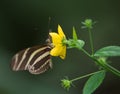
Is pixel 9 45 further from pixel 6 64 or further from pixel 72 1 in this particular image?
pixel 72 1

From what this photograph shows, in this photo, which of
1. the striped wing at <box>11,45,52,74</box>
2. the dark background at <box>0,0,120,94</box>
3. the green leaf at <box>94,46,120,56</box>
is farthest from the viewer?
the dark background at <box>0,0,120,94</box>

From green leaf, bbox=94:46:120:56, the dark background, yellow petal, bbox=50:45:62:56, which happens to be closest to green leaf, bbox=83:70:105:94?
green leaf, bbox=94:46:120:56

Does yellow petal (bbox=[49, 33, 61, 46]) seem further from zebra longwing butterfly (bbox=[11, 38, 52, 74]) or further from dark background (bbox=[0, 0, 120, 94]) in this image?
dark background (bbox=[0, 0, 120, 94])

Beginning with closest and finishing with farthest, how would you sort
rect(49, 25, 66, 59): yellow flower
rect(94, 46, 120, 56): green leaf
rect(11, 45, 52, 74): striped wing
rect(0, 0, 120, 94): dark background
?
rect(94, 46, 120, 56): green leaf, rect(49, 25, 66, 59): yellow flower, rect(11, 45, 52, 74): striped wing, rect(0, 0, 120, 94): dark background

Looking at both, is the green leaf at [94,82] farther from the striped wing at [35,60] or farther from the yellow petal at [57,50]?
the striped wing at [35,60]

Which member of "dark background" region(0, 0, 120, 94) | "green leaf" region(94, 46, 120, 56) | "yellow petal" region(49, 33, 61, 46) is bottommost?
"dark background" region(0, 0, 120, 94)

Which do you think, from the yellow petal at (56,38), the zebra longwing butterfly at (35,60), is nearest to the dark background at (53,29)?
the zebra longwing butterfly at (35,60)

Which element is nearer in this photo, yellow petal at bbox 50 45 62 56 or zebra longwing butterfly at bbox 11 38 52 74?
yellow petal at bbox 50 45 62 56

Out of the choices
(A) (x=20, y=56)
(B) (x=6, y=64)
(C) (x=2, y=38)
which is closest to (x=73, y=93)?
(B) (x=6, y=64)
